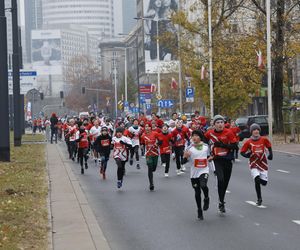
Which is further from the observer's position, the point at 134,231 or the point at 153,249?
the point at 134,231

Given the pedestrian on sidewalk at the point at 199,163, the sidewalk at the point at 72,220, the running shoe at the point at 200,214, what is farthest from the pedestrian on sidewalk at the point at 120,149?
the running shoe at the point at 200,214

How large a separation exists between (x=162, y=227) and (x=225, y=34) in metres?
37.5

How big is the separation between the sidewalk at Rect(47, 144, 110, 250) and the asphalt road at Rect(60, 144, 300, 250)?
211mm

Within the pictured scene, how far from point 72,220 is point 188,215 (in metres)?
2.08

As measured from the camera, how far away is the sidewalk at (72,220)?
10.8 m

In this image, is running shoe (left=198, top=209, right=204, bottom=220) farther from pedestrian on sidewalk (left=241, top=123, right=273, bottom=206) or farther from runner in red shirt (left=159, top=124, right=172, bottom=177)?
runner in red shirt (left=159, top=124, right=172, bottom=177)

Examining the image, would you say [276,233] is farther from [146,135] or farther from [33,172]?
[33,172]

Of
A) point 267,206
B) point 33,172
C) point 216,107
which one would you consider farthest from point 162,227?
point 216,107

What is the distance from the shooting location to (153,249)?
10484 mm

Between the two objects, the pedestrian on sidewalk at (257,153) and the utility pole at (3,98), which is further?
the utility pole at (3,98)

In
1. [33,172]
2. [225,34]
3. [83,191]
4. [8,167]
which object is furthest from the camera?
[225,34]

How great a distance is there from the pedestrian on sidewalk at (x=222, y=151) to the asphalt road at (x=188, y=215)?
49cm

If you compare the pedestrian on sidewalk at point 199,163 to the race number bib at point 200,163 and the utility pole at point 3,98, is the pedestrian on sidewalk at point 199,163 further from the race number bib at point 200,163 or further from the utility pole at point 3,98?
the utility pole at point 3,98

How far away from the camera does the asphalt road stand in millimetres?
10992
